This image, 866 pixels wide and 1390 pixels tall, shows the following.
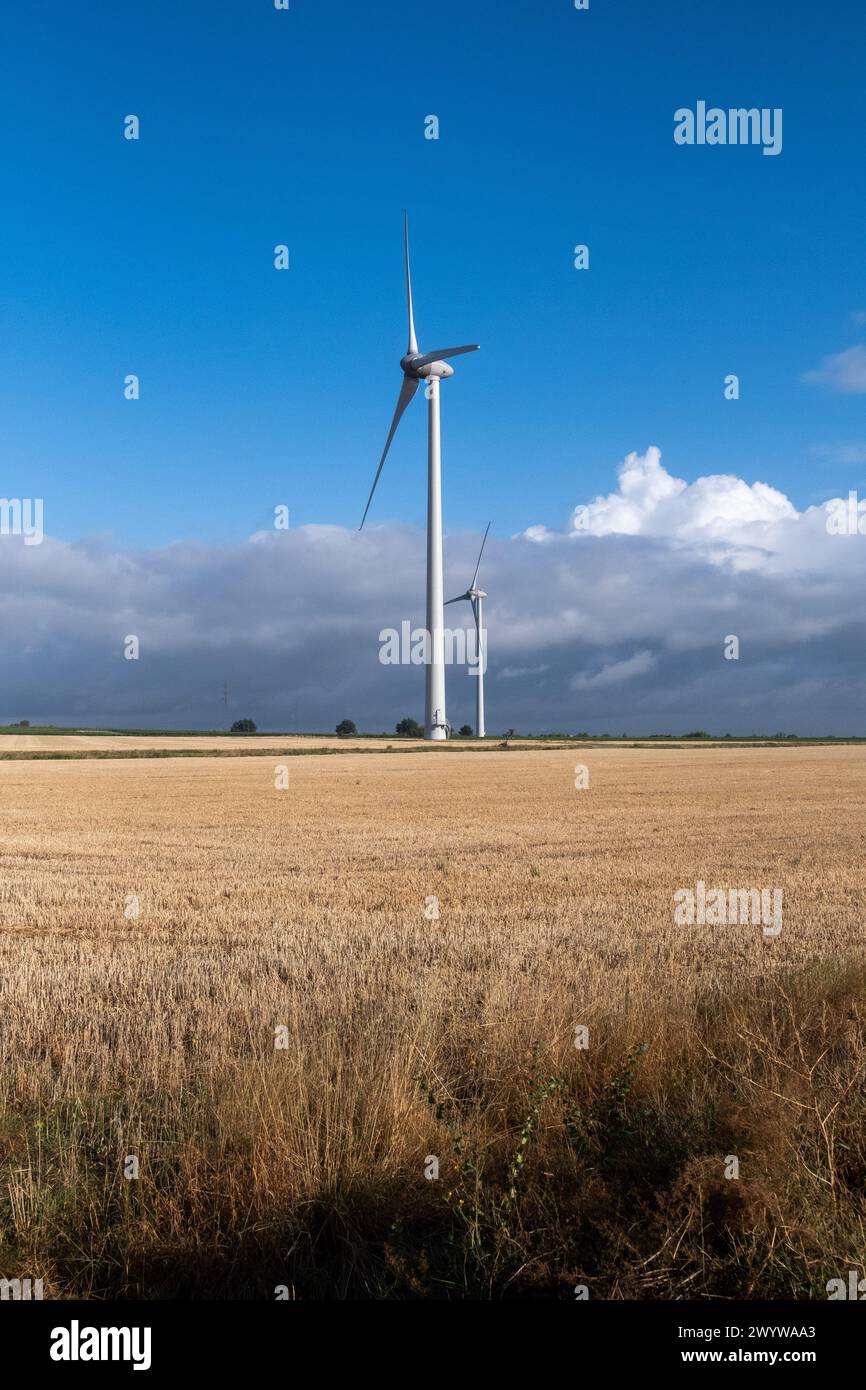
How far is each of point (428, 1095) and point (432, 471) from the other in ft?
296

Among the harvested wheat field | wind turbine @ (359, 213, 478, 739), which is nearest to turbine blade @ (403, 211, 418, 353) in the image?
wind turbine @ (359, 213, 478, 739)

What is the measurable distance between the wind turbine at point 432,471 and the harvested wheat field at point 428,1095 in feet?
225

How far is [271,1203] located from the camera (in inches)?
220

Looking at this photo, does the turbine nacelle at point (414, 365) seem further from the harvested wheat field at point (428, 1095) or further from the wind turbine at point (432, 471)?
the harvested wheat field at point (428, 1095)

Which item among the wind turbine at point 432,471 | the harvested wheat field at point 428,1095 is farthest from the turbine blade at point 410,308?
the harvested wheat field at point 428,1095

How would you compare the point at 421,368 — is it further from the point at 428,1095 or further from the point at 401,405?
the point at 428,1095

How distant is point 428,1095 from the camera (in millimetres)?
6559

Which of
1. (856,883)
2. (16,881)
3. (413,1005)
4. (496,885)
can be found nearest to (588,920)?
(496,885)

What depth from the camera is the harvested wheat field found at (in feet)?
16.9

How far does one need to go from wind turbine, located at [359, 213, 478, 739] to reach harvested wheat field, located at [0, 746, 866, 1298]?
68513mm

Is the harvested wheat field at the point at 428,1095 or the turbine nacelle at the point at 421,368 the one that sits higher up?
the turbine nacelle at the point at 421,368

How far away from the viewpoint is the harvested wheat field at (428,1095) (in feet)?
16.9
